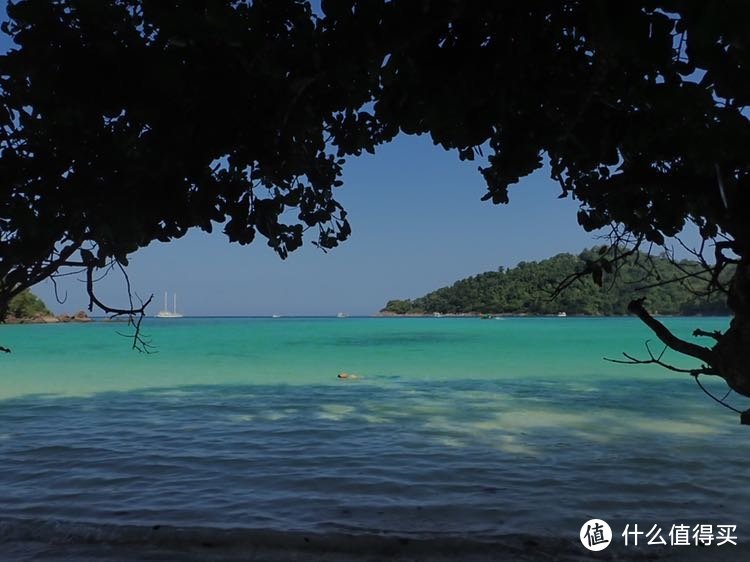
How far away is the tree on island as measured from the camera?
1643 millimetres

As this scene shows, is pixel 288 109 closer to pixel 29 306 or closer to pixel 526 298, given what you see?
pixel 29 306

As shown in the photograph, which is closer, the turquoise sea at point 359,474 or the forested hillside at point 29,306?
the turquoise sea at point 359,474

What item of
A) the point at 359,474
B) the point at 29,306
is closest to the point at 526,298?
the point at 29,306

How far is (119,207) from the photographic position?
1892 millimetres

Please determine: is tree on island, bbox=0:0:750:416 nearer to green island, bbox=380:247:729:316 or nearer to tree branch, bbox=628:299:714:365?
tree branch, bbox=628:299:714:365

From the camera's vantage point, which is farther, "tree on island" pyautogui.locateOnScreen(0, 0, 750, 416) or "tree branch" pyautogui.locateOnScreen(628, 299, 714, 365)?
"tree branch" pyautogui.locateOnScreen(628, 299, 714, 365)

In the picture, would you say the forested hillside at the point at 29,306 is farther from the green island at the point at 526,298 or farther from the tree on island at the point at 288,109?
the tree on island at the point at 288,109

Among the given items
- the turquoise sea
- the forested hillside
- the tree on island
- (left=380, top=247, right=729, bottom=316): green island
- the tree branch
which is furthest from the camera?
(left=380, top=247, right=729, bottom=316): green island

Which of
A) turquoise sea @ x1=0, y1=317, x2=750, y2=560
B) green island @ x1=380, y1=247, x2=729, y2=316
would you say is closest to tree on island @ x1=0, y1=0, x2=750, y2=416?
turquoise sea @ x1=0, y1=317, x2=750, y2=560

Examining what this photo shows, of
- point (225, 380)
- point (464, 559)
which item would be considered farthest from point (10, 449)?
A: point (225, 380)

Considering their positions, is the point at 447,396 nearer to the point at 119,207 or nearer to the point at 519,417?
the point at 519,417

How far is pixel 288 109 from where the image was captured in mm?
1919

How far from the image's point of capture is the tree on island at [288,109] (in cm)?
164

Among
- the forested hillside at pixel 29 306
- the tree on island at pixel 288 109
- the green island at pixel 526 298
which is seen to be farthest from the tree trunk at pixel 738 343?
the forested hillside at pixel 29 306
